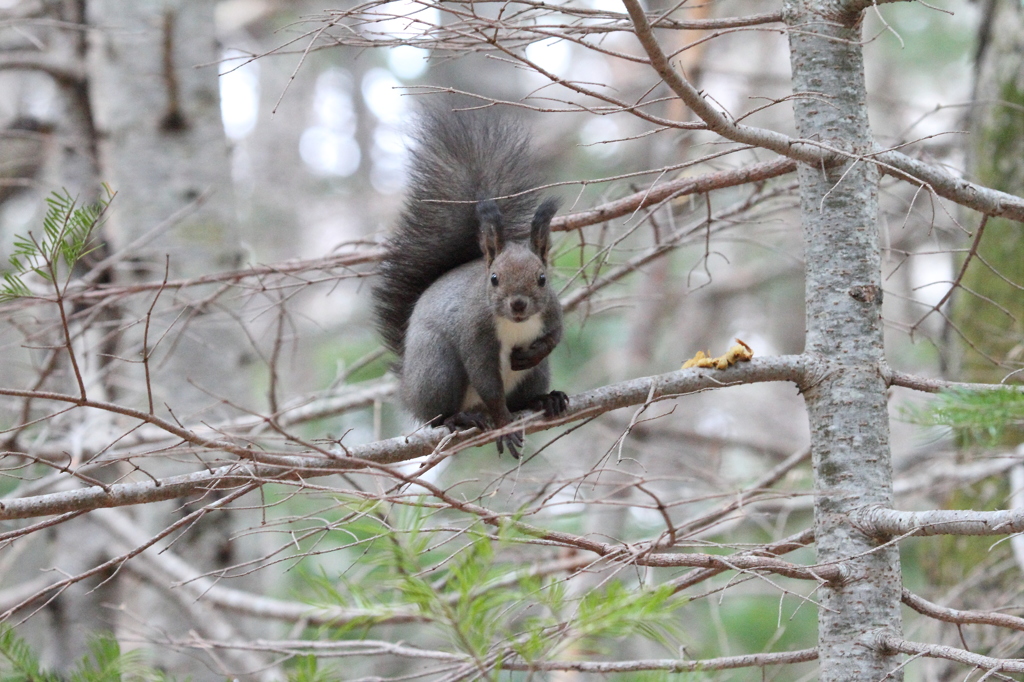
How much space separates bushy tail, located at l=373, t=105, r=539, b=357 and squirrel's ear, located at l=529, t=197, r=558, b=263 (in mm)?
131

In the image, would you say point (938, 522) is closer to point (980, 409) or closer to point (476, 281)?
point (980, 409)

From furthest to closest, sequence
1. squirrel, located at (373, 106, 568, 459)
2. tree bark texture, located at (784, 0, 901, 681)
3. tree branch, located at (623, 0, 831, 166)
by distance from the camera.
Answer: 1. squirrel, located at (373, 106, 568, 459)
2. tree bark texture, located at (784, 0, 901, 681)
3. tree branch, located at (623, 0, 831, 166)

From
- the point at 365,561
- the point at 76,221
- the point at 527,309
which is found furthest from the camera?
the point at 527,309

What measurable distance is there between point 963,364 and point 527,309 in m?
1.60

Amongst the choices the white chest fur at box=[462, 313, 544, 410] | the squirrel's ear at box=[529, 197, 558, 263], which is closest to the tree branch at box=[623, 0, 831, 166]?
the squirrel's ear at box=[529, 197, 558, 263]

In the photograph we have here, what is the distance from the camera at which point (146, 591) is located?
3.45 m

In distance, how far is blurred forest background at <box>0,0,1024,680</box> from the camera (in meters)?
1.49

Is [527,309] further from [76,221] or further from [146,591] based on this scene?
[146,591]

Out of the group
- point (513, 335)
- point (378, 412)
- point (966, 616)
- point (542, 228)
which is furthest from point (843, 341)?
point (378, 412)

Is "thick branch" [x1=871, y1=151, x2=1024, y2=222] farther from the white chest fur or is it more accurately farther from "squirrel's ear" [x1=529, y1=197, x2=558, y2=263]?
the white chest fur

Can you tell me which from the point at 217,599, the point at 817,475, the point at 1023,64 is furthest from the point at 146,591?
the point at 1023,64

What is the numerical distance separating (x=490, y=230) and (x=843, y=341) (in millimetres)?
1122

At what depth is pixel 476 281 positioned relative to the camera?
9.16ft

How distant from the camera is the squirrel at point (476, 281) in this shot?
8.63 ft
